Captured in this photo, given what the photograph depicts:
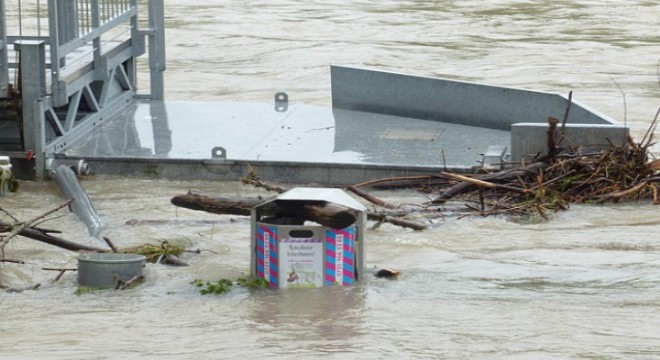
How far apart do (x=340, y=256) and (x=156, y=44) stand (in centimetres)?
764

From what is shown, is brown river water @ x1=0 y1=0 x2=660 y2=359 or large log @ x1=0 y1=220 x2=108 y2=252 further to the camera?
large log @ x1=0 y1=220 x2=108 y2=252

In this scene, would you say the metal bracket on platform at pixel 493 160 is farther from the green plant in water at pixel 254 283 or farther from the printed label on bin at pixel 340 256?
the green plant in water at pixel 254 283

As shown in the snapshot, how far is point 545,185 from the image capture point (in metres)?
11.2

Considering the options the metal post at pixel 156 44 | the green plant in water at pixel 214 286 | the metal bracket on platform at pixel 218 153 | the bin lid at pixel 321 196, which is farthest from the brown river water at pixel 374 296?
the metal post at pixel 156 44

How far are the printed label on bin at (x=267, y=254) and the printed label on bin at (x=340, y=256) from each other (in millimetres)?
319

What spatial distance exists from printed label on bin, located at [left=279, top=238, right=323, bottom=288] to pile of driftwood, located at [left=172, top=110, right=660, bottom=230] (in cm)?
237

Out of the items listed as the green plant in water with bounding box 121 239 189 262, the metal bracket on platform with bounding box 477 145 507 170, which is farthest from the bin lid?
the metal bracket on platform with bounding box 477 145 507 170

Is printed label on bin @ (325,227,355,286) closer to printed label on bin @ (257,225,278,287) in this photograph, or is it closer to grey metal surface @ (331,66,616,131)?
printed label on bin @ (257,225,278,287)

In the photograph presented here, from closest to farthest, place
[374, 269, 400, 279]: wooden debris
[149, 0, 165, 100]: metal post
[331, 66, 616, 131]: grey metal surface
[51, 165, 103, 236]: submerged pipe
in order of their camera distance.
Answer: [374, 269, 400, 279]: wooden debris → [51, 165, 103, 236]: submerged pipe → [331, 66, 616, 131]: grey metal surface → [149, 0, 165, 100]: metal post

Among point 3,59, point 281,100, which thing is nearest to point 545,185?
point 3,59

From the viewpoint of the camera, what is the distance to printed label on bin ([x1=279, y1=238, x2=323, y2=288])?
837cm

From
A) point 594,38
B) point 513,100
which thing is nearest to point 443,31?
point 594,38

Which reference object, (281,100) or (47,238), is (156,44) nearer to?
(281,100)

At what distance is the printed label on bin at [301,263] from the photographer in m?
8.37
